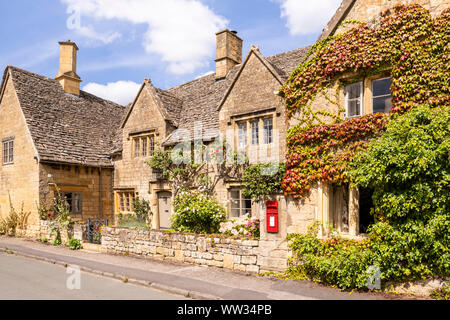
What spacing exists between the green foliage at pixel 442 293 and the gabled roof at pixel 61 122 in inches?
665

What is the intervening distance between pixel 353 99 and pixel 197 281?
21.7 feet

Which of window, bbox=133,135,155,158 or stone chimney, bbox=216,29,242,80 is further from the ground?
stone chimney, bbox=216,29,242,80

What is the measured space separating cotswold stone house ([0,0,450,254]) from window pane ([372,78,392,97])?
3.46m

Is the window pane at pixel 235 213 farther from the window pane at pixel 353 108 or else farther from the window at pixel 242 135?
the window pane at pixel 353 108

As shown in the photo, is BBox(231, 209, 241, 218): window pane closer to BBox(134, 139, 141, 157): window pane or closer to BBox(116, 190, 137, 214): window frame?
BBox(116, 190, 137, 214): window frame

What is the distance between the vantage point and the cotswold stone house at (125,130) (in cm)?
1420

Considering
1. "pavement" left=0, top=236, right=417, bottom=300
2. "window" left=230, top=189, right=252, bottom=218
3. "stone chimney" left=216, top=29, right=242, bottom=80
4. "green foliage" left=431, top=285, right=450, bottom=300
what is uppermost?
"stone chimney" left=216, top=29, right=242, bottom=80

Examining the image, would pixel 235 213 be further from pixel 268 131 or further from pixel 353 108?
pixel 353 108

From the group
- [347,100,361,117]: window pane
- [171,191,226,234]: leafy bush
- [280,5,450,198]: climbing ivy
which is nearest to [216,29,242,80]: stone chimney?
[171,191,226,234]: leafy bush

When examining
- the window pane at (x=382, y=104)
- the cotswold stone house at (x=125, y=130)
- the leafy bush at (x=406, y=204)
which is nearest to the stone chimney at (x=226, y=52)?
the cotswold stone house at (x=125, y=130)

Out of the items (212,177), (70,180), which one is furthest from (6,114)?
(212,177)

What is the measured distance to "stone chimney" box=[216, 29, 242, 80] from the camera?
1970 centimetres
